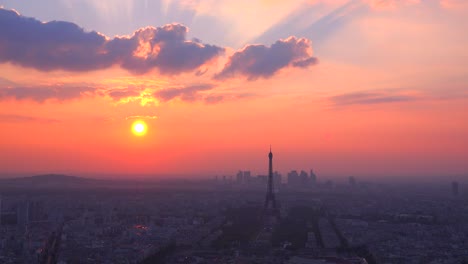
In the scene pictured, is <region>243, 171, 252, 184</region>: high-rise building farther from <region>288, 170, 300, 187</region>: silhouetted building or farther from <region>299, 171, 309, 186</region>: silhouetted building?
<region>299, 171, 309, 186</region>: silhouetted building

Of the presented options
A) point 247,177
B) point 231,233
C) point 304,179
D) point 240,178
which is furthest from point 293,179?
point 231,233

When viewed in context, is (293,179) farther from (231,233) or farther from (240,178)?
(231,233)

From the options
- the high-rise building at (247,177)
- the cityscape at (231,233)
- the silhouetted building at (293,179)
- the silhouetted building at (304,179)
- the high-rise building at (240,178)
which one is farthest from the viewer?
the high-rise building at (240,178)

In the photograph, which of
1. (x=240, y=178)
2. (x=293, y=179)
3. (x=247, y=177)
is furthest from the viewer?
(x=240, y=178)

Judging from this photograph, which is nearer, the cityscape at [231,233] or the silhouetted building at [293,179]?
the cityscape at [231,233]

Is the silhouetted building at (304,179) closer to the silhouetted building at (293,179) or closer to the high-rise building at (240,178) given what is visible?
the silhouetted building at (293,179)

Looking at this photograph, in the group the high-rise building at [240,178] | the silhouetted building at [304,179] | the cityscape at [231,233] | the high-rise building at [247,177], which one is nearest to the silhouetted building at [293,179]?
the silhouetted building at [304,179]

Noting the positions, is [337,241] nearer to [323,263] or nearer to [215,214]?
[323,263]

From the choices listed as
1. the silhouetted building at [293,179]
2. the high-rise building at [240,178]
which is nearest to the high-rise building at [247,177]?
the high-rise building at [240,178]

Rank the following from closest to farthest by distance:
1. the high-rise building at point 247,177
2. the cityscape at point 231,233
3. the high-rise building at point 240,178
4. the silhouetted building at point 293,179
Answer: the cityscape at point 231,233
the silhouetted building at point 293,179
the high-rise building at point 247,177
the high-rise building at point 240,178

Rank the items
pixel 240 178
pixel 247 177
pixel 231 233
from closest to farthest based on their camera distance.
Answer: pixel 231 233
pixel 247 177
pixel 240 178

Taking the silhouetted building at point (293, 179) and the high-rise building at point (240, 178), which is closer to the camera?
the silhouetted building at point (293, 179)

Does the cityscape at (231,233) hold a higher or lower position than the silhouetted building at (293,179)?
lower
